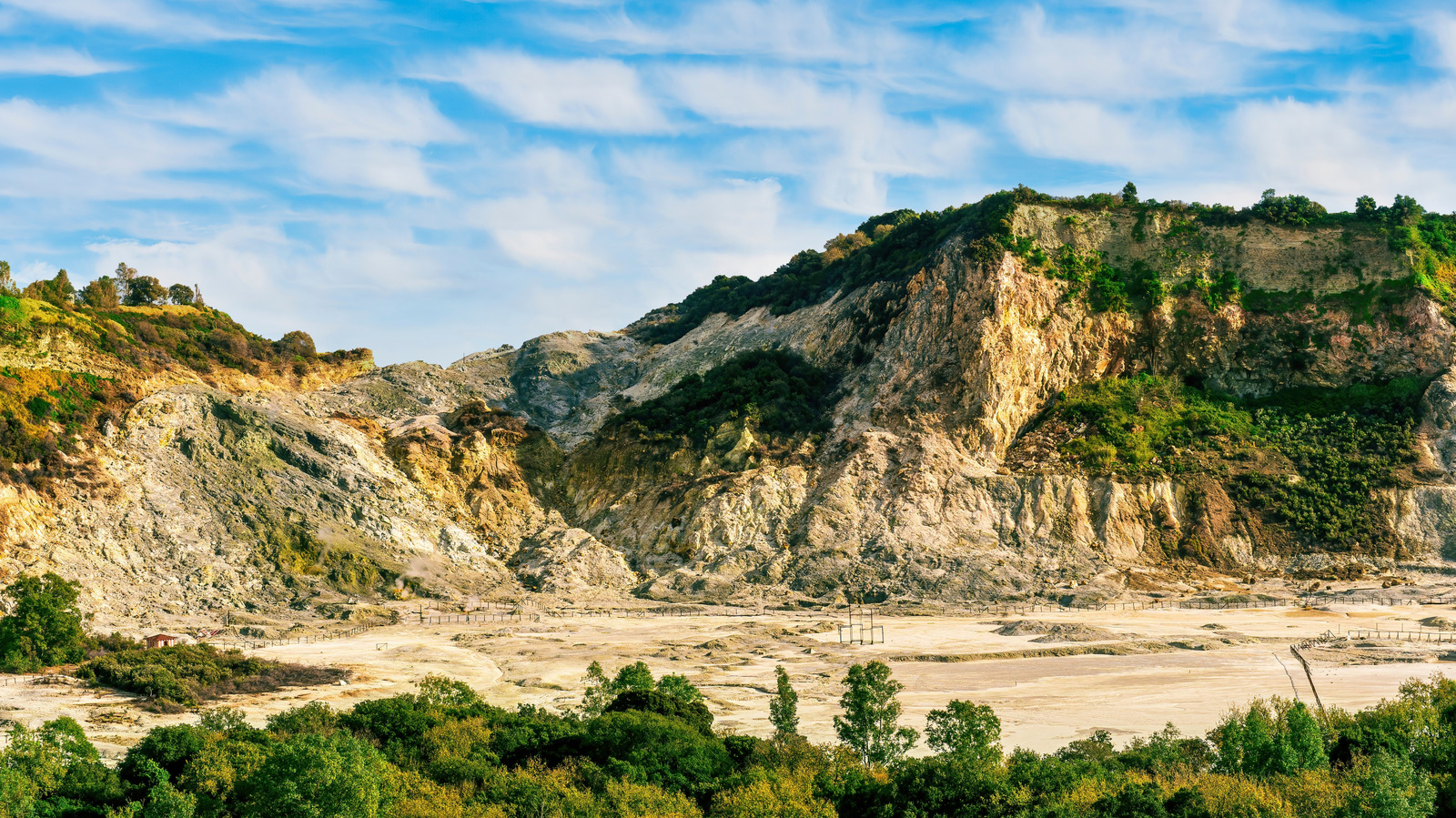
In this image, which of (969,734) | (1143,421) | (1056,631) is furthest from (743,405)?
(969,734)

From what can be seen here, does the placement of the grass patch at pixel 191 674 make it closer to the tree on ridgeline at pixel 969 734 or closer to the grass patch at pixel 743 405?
the tree on ridgeline at pixel 969 734

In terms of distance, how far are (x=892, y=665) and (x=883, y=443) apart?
1233 inches

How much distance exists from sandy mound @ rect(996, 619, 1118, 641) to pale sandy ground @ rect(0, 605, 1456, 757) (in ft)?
3.91

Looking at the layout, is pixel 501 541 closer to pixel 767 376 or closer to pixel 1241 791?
pixel 767 376

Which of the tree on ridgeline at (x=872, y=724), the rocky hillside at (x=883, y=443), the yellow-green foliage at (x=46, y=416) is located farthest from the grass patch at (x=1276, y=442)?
the yellow-green foliage at (x=46, y=416)

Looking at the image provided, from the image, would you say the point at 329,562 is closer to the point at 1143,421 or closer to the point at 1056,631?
the point at 1056,631

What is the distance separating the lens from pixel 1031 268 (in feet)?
299

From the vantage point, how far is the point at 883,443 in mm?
82812

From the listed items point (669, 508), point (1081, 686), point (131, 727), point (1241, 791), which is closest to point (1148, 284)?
point (669, 508)

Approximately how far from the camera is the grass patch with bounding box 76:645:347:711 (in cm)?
4466

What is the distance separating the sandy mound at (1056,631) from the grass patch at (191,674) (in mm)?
34047

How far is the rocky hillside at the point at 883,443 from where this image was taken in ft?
231

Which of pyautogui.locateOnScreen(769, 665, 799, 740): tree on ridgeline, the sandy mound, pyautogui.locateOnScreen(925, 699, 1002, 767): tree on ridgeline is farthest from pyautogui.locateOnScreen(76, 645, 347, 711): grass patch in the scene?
the sandy mound

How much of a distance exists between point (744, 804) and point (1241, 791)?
465 inches
